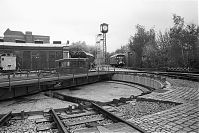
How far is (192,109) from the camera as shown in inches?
273

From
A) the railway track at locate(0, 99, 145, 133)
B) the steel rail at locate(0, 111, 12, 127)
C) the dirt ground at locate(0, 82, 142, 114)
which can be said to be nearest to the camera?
the railway track at locate(0, 99, 145, 133)

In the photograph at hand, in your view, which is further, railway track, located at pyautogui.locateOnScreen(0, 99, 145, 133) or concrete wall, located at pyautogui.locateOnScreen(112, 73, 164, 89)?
concrete wall, located at pyautogui.locateOnScreen(112, 73, 164, 89)

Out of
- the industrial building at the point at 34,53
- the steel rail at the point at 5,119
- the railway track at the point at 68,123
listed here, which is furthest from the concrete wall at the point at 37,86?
the industrial building at the point at 34,53

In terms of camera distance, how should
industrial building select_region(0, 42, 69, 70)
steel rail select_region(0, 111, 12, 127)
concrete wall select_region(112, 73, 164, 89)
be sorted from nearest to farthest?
steel rail select_region(0, 111, 12, 127) < concrete wall select_region(112, 73, 164, 89) < industrial building select_region(0, 42, 69, 70)

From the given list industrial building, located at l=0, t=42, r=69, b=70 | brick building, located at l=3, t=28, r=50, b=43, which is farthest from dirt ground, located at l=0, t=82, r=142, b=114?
brick building, located at l=3, t=28, r=50, b=43

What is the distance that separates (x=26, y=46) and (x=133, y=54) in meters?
26.8

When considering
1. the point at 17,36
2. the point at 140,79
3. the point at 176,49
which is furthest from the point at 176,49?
the point at 17,36

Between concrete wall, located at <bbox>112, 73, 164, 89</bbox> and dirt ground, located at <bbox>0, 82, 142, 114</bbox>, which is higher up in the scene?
concrete wall, located at <bbox>112, 73, 164, 89</bbox>

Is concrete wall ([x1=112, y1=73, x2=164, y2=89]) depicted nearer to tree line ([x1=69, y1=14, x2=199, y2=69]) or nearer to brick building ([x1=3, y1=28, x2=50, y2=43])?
tree line ([x1=69, y1=14, x2=199, y2=69])

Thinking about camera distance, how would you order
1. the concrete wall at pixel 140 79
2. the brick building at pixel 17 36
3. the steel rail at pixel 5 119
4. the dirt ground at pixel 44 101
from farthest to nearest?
the brick building at pixel 17 36 → the concrete wall at pixel 140 79 → the dirt ground at pixel 44 101 → the steel rail at pixel 5 119

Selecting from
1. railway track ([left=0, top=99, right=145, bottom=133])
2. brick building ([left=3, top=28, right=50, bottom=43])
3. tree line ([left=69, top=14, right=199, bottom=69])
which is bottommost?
railway track ([left=0, top=99, right=145, bottom=133])

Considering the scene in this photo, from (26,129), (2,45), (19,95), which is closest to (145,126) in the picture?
(26,129)

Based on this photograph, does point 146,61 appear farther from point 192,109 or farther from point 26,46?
point 192,109

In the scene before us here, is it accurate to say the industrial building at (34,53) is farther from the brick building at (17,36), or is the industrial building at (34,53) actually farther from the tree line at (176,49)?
the brick building at (17,36)
